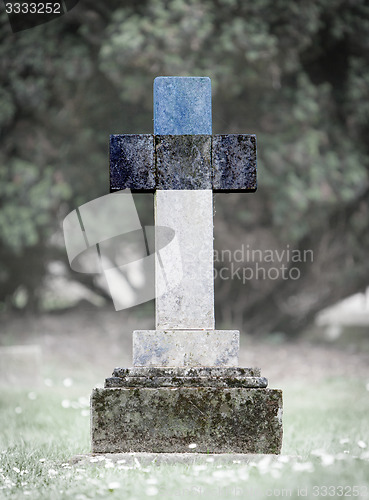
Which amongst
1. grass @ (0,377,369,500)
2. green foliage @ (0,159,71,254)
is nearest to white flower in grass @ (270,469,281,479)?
grass @ (0,377,369,500)

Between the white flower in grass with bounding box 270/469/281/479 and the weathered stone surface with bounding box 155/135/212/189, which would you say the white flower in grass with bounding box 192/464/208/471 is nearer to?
the white flower in grass with bounding box 270/469/281/479

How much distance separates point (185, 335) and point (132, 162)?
1.17 metres

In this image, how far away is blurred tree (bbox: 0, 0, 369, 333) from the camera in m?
8.26

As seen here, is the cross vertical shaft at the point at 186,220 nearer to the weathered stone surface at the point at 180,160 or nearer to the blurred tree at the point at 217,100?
the weathered stone surface at the point at 180,160

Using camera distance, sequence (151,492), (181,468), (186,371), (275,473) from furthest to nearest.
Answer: (186,371)
(181,468)
(275,473)
(151,492)

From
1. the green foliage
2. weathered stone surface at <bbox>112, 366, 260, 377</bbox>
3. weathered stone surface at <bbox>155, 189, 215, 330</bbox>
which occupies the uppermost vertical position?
the green foliage

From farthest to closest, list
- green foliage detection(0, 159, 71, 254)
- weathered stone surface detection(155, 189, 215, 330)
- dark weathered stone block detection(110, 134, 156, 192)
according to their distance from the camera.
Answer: green foliage detection(0, 159, 71, 254) → dark weathered stone block detection(110, 134, 156, 192) → weathered stone surface detection(155, 189, 215, 330)

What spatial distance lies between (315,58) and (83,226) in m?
4.60

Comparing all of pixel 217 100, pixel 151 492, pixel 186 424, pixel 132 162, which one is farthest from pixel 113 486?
pixel 217 100

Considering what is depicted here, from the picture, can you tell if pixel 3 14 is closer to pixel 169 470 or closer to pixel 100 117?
pixel 100 117

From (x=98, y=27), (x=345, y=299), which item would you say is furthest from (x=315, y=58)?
(x=345, y=299)

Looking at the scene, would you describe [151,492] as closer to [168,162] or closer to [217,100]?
[168,162]

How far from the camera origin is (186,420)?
3.36 meters

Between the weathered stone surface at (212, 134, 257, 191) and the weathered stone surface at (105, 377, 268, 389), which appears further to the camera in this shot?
the weathered stone surface at (212, 134, 257, 191)
